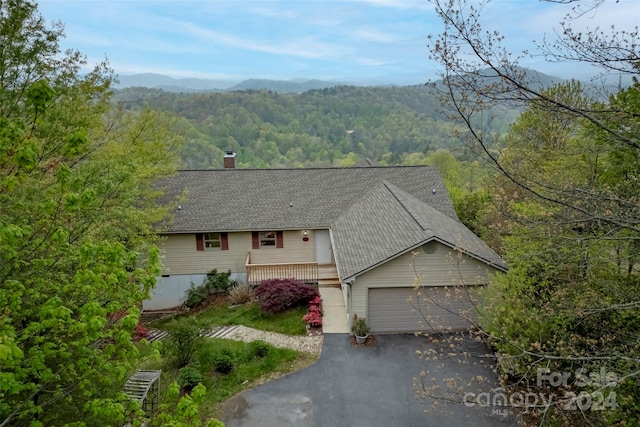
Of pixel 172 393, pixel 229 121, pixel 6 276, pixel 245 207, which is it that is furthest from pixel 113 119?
pixel 229 121

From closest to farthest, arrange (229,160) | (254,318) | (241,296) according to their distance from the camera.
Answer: (254,318)
(241,296)
(229,160)

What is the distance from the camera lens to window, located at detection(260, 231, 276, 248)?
19891 mm

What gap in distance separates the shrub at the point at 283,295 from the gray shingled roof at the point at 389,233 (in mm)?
2412

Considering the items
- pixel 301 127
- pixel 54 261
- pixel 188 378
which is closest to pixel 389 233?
pixel 188 378

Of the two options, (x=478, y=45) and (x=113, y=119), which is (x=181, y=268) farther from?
(x=478, y=45)

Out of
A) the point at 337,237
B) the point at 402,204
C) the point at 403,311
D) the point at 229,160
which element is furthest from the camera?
the point at 229,160

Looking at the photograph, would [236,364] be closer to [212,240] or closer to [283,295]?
A: [283,295]

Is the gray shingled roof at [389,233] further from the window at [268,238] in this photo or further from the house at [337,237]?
the window at [268,238]

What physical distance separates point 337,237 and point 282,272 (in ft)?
11.5

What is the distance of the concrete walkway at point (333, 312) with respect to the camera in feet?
48.9

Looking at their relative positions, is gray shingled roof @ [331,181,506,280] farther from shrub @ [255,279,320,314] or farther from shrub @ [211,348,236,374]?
shrub @ [211,348,236,374]

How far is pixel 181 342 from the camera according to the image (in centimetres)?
1268

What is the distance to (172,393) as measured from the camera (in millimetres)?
5531

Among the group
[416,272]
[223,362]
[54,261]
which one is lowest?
[223,362]
